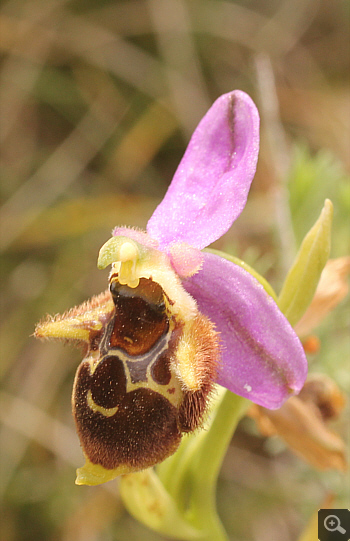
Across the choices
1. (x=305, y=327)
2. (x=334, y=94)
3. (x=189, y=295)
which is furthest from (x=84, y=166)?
(x=189, y=295)

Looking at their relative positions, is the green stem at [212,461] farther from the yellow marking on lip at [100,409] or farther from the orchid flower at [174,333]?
the yellow marking on lip at [100,409]

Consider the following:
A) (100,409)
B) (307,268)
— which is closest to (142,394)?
(100,409)

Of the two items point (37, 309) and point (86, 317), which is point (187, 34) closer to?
point (37, 309)

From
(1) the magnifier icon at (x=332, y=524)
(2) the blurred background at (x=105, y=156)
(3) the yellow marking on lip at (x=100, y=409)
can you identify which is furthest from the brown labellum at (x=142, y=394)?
(2) the blurred background at (x=105, y=156)

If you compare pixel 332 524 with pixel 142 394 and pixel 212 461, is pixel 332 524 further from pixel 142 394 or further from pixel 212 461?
pixel 142 394

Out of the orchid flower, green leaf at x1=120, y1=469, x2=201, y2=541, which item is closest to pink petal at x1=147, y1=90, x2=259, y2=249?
the orchid flower

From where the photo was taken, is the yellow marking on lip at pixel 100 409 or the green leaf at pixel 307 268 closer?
the yellow marking on lip at pixel 100 409

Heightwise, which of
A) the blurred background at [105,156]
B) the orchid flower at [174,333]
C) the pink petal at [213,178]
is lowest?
the blurred background at [105,156]
